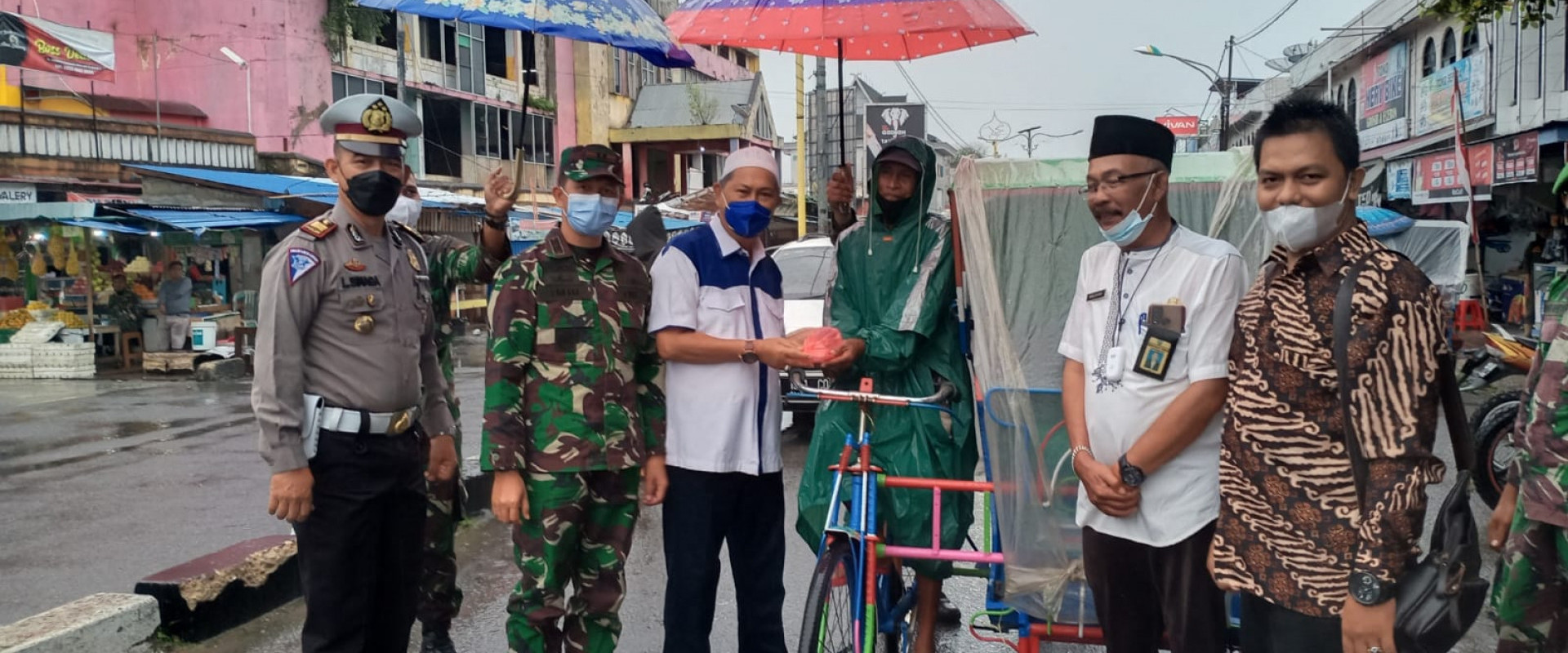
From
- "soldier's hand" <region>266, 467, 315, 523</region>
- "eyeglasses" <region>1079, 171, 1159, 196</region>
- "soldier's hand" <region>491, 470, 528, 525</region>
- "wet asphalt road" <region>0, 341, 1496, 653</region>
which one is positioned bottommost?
"wet asphalt road" <region>0, 341, 1496, 653</region>

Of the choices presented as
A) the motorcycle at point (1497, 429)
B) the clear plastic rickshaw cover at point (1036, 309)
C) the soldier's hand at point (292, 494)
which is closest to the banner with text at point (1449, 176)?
the motorcycle at point (1497, 429)

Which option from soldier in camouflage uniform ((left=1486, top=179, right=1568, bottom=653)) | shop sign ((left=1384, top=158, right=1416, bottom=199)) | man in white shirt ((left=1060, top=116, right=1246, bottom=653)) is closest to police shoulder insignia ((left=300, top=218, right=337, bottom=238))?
man in white shirt ((left=1060, top=116, right=1246, bottom=653))

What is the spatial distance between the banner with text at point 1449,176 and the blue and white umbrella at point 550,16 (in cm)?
1642

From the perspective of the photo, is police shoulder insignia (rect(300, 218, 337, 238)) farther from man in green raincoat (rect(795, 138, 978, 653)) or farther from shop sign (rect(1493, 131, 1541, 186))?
shop sign (rect(1493, 131, 1541, 186))

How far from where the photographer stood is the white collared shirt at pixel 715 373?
3.23 meters

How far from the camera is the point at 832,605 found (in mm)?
2982

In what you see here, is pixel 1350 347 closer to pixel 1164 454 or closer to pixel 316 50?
pixel 1164 454

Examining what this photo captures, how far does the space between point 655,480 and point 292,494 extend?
3.33 feet

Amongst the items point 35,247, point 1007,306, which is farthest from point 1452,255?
point 35,247

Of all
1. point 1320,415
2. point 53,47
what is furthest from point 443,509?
point 53,47

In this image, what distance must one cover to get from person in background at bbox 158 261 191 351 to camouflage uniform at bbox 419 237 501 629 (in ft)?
43.1

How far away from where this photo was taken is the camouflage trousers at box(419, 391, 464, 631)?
155 inches

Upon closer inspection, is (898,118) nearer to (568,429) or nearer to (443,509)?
(443,509)

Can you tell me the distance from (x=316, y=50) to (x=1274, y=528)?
2311 cm
